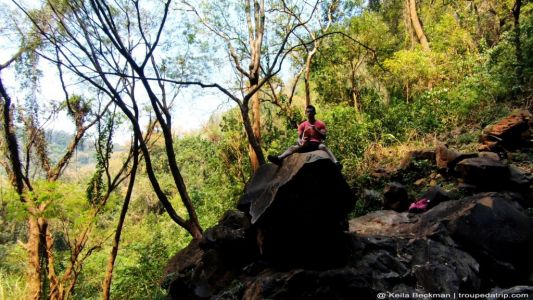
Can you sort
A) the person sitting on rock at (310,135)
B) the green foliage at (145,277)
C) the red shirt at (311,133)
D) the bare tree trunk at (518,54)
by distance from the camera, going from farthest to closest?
1. the green foliage at (145,277)
2. the bare tree trunk at (518,54)
3. the red shirt at (311,133)
4. the person sitting on rock at (310,135)

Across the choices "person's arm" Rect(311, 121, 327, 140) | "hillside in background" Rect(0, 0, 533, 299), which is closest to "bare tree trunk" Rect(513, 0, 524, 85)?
Result: "hillside in background" Rect(0, 0, 533, 299)

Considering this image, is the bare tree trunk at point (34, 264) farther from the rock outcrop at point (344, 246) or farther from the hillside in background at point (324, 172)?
the rock outcrop at point (344, 246)

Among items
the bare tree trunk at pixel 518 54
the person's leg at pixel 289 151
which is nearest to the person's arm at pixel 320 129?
the person's leg at pixel 289 151

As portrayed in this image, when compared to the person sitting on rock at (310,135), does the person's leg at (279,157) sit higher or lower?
lower

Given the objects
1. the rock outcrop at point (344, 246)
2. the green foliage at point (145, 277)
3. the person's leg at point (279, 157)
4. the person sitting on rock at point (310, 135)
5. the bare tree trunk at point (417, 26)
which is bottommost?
the green foliage at point (145, 277)

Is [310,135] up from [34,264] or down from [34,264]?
up

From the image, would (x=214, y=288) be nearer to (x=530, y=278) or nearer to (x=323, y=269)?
(x=323, y=269)

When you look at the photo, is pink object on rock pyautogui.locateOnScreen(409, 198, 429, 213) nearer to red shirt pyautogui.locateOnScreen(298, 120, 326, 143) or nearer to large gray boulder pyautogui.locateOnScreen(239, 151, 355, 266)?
large gray boulder pyautogui.locateOnScreen(239, 151, 355, 266)

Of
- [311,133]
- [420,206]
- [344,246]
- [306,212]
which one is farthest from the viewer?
[420,206]

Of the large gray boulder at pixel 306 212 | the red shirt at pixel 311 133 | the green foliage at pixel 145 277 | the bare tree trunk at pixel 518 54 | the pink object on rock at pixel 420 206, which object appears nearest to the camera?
the large gray boulder at pixel 306 212

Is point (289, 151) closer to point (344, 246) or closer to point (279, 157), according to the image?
point (279, 157)

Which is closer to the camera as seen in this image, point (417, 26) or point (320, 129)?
point (320, 129)

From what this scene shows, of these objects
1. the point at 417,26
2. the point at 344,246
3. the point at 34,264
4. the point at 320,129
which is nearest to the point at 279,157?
the point at 320,129

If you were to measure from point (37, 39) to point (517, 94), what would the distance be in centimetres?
1509
